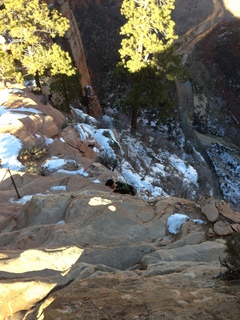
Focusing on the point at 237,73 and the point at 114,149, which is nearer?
the point at 114,149

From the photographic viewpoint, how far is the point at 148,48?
719 inches

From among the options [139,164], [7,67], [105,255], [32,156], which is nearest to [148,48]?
[139,164]

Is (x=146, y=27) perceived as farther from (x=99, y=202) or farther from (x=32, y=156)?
(x=99, y=202)

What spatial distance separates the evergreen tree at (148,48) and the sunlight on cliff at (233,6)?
3845cm

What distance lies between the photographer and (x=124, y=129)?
24438 millimetres

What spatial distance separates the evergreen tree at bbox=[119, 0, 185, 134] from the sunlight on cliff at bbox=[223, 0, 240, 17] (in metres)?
38.5

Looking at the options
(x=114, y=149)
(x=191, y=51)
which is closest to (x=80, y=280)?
(x=114, y=149)

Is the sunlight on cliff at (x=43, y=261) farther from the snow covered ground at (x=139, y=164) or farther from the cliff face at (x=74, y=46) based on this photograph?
the cliff face at (x=74, y=46)

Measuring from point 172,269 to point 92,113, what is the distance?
92.0 feet

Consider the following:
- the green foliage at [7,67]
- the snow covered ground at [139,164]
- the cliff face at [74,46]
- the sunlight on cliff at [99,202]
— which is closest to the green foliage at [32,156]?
the snow covered ground at [139,164]

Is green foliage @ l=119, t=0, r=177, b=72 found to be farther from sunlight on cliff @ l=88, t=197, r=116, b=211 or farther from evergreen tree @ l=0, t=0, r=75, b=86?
sunlight on cliff @ l=88, t=197, r=116, b=211

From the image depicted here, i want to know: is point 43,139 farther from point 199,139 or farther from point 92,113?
point 199,139

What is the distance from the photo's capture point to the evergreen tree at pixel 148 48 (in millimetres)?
17766

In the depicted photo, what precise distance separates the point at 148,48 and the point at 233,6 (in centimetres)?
4225
